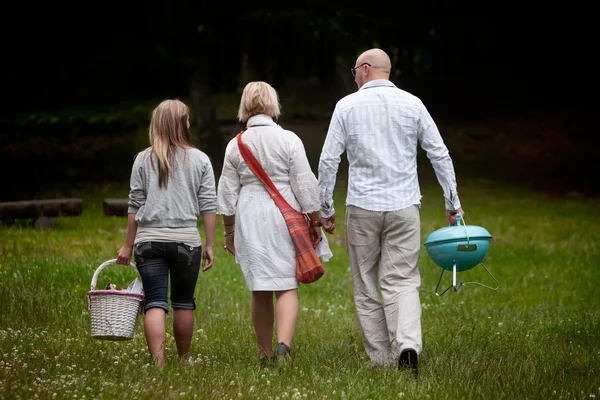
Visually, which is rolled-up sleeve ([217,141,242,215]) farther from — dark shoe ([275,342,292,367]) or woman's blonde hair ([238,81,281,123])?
dark shoe ([275,342,292,367])

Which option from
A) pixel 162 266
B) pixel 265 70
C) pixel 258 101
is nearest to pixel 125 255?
pixel 162 266

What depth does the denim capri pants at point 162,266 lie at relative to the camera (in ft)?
21.6

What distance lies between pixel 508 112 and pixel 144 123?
456 inches

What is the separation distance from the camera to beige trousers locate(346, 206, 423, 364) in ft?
22.5

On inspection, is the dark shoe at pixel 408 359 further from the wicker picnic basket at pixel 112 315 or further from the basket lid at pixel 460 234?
the wicker picnic basket at pixel 112 315

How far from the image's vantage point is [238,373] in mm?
6152

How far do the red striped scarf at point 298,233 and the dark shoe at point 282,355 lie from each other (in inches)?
18.4

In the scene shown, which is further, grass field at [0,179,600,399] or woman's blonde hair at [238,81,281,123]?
woman's blonde hair at [238,81,281,123]

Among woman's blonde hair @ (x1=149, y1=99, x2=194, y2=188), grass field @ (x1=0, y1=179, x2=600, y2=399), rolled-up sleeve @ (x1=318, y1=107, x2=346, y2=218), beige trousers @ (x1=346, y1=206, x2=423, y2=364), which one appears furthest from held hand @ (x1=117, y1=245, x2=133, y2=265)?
beige trousers @ (x1=346, y1=206, x2=423, y2=364)

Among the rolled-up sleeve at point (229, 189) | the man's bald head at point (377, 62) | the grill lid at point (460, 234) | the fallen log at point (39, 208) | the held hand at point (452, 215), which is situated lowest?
the fallen log at point (39, 208)

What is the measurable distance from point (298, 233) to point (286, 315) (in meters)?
0.57

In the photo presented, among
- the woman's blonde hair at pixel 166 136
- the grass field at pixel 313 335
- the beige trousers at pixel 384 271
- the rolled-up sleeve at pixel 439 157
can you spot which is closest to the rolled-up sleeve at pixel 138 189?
the woman's blonde hair at pixel 166 136

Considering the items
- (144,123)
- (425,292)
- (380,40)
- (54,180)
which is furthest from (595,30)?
(425,292)

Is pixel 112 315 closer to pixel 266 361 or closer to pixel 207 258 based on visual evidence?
pixel 207 258
